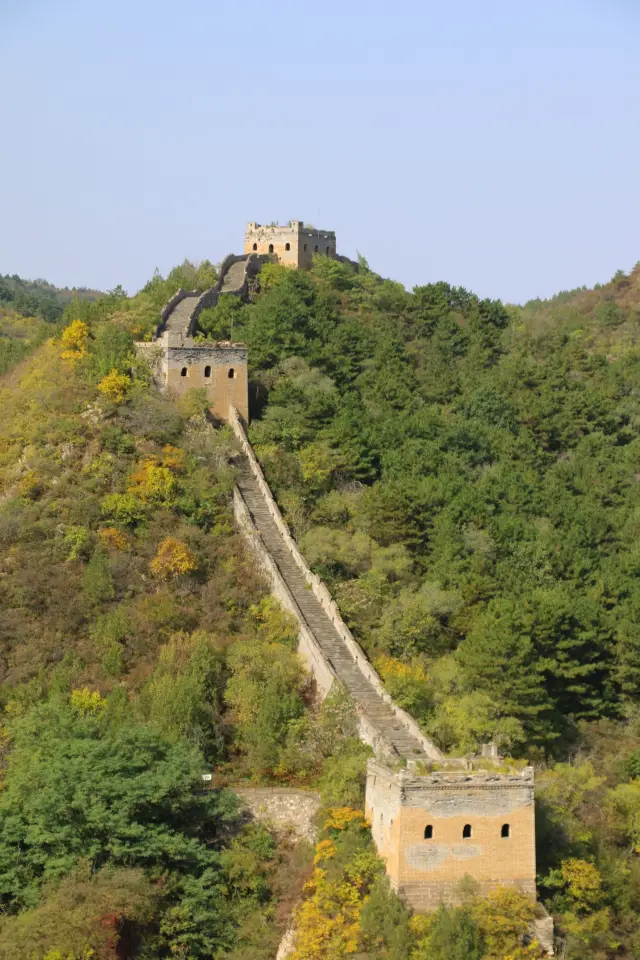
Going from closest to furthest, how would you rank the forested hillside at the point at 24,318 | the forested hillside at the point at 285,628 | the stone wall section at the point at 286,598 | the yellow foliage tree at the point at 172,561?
the forested hillside at the point at 285,628 < the stone wall section at the point at 286,598 < the yellow foliage tree at the point at 172,561 < the forested hillside at the point at 24,318

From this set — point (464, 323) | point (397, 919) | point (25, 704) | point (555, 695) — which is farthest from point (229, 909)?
point (464, 323)

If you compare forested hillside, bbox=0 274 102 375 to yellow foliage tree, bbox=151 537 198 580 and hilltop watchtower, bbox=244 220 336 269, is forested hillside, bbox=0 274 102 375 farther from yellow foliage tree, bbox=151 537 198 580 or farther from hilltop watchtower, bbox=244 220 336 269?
yellow foliage tree, bbox=151 537 198 580

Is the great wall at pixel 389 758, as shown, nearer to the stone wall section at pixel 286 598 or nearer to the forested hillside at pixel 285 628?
the stone wall section at pixel 286 598

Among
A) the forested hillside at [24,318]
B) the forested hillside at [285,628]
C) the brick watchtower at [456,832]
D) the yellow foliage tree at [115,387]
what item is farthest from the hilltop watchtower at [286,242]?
the brick watchtower at [456,832]

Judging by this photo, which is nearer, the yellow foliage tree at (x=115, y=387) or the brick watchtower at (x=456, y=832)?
the brick watchtower at (x=456, y=832)

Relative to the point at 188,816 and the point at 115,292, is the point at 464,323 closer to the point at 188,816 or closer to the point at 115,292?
the point at 115,292

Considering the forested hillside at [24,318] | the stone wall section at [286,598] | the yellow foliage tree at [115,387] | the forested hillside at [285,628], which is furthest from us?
the forested hillside at [24,318]

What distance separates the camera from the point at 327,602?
157 ft

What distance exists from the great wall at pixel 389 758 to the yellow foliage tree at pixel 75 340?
2.21 meters

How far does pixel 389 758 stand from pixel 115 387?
70.1ft

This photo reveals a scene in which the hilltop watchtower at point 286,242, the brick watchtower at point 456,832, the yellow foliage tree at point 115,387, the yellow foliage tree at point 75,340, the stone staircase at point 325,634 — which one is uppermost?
the hilltop watchtower at point 286,242

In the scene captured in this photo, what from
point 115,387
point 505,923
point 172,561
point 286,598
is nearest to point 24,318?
point 115,387

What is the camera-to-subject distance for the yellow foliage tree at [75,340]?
57.9m

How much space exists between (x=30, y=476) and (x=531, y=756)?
60.7 ft
